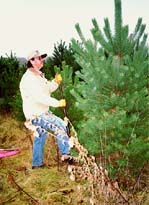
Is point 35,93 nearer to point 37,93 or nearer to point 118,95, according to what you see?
point 37,93

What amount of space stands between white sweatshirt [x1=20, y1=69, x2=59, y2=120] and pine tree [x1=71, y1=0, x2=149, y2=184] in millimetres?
878

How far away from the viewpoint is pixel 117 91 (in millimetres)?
4672

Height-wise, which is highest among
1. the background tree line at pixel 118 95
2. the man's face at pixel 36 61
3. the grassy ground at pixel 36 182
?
the man's face at pixel 36 61

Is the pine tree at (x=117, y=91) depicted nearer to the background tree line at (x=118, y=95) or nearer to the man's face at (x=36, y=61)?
the background tree line at (x=118, y=95)

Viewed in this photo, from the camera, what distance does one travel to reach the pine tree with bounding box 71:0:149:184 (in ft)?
14.6

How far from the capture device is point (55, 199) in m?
4.99

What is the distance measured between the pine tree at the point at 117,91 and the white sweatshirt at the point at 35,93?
0.88m

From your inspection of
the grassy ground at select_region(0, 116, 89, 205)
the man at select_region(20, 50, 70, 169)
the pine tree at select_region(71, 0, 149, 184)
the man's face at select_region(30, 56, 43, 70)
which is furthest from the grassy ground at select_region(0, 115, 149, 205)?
the man's face at select_region(30, 56, 43, 70)

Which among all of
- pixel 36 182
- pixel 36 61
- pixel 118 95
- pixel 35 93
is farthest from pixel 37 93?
pixel 118 95

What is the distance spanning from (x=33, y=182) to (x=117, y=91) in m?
1.81

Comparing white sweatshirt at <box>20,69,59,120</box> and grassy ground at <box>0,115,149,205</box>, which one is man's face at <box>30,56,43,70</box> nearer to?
white sweatshirt at <box>20,69,59,120</box>

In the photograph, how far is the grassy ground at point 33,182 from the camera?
16.3 ft

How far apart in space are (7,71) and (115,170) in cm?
582

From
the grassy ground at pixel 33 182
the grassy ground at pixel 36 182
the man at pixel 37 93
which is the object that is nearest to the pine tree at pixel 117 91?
the grassy ground at pixel 36 182
